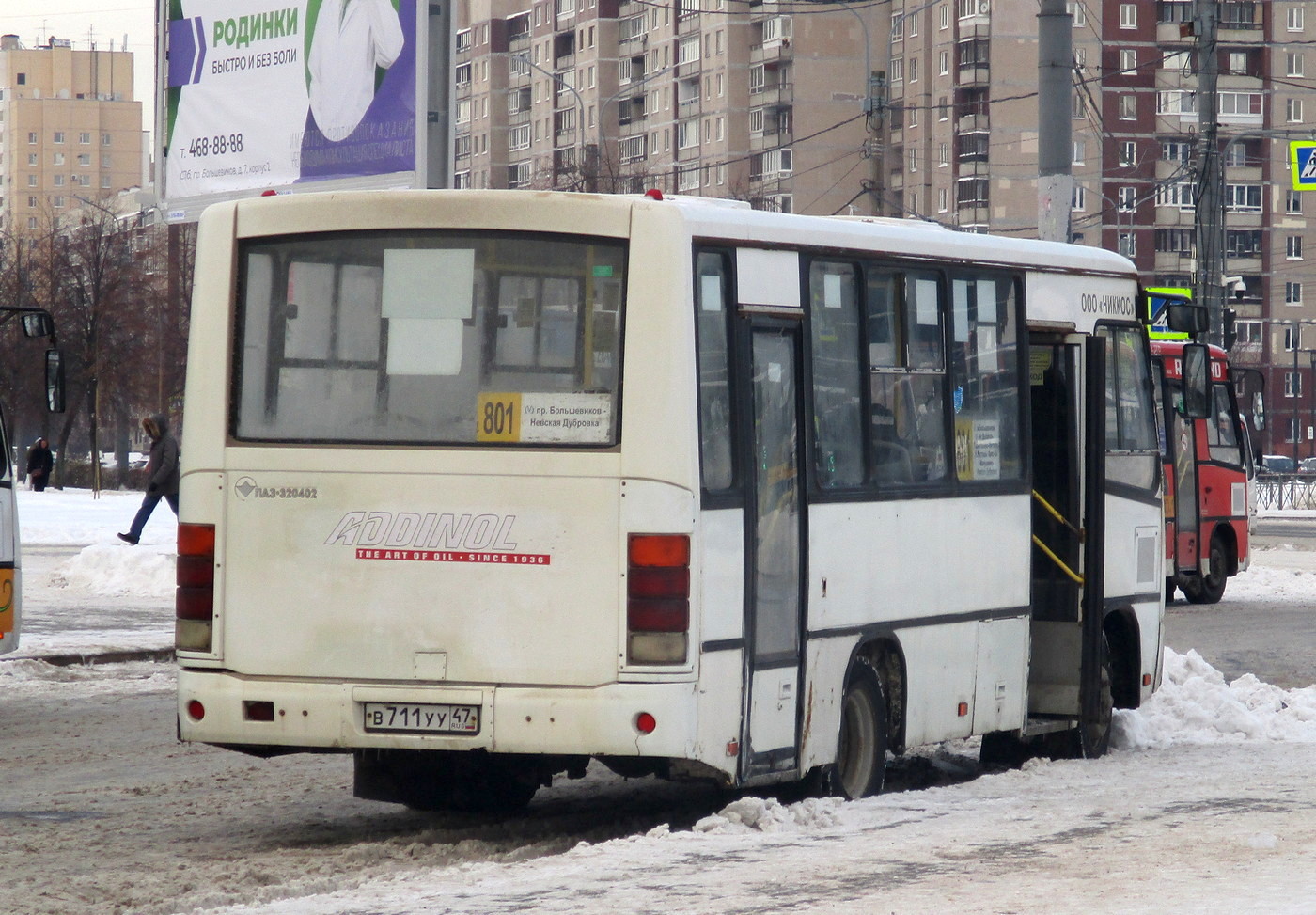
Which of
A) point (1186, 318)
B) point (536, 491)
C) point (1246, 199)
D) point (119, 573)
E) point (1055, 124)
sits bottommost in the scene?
point (119, 573)

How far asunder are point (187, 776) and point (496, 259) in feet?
12.2

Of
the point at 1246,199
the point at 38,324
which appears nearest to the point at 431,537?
the point at 38,324

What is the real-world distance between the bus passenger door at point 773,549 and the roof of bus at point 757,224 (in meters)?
0.39

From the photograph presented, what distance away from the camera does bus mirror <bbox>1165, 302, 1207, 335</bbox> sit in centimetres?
1195

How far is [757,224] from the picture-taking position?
338 inches

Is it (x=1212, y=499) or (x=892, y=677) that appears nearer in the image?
(x=892, y=677)

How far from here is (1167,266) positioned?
102 meters

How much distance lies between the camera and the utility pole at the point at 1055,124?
16.6m

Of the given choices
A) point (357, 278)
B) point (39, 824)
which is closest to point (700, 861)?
point (357, 278)

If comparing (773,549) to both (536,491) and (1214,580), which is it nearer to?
(536,491)

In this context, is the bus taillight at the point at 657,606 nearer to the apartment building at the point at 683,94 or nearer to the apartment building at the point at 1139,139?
the apartment building at the point at 683,94

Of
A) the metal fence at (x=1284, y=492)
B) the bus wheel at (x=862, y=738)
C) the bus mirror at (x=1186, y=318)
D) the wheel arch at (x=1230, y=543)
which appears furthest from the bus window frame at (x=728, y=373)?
the metal fence at (x=1284, y=492)

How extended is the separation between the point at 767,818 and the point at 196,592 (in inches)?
92.8

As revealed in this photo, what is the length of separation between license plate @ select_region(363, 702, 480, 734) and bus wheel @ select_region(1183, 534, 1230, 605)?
723 inches
